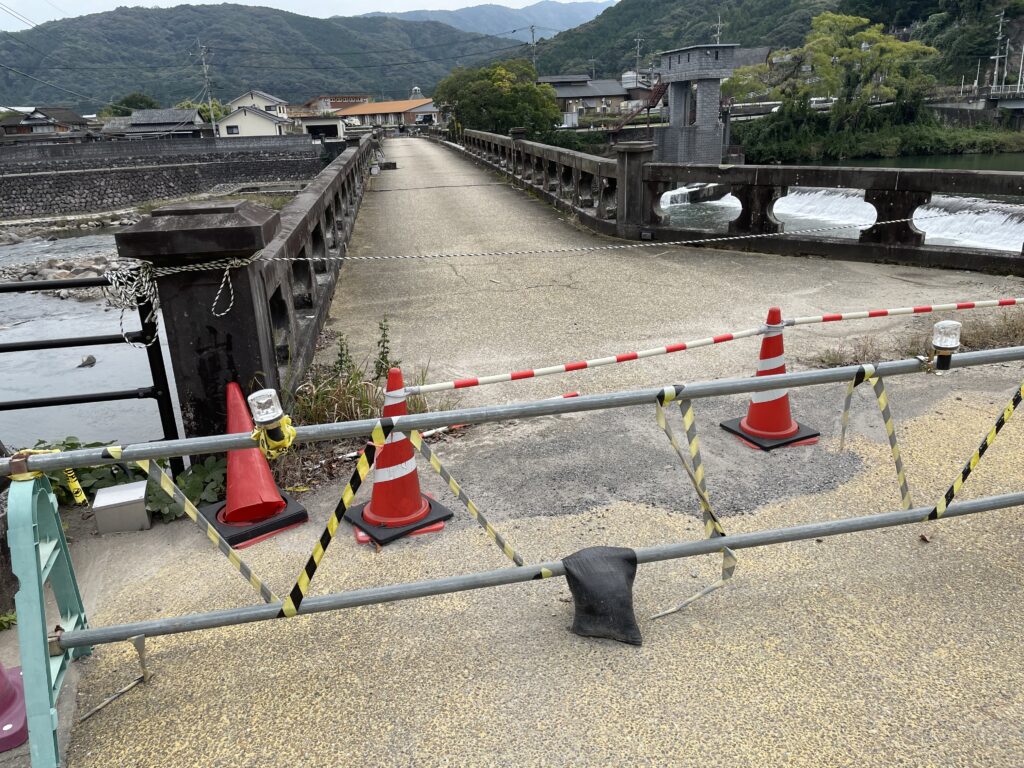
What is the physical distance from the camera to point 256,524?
3.69 m

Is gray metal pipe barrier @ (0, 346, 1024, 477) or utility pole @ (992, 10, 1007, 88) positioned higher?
utility pole @ (992, 10, 1007, 88)

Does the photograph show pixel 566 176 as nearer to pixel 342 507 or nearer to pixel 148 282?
pixel 148 282

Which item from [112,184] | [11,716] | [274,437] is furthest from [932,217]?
[112,184]

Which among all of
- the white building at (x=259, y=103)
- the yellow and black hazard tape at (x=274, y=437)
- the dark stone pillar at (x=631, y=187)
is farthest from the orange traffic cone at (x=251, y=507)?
the white building at (x=259, y=103)

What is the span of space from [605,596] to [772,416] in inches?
85.3

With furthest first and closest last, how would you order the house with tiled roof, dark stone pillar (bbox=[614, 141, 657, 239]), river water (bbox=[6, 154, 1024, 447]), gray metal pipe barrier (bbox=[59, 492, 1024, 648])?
the house with tiled roof → dark stone pillar (bbox=[614, 141, 657, 239]) → river water (bbox=[6, 154, 1024, 447]) → gray metal pipe barrier (bbox=[59, 492, 1024, 648])

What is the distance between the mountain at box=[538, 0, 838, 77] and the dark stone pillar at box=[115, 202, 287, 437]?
138961mm

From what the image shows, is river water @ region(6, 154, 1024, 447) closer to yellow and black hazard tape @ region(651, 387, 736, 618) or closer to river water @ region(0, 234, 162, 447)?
river water @ region(0, 234, 162, 447)

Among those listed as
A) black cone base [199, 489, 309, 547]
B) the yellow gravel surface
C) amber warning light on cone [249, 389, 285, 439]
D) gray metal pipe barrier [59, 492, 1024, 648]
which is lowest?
the yellow gravel surface

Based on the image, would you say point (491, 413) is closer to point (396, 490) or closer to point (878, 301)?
point (396, 490)

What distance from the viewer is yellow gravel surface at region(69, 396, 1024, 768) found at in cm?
233

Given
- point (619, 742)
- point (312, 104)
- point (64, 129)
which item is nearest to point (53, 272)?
point (619, 742)

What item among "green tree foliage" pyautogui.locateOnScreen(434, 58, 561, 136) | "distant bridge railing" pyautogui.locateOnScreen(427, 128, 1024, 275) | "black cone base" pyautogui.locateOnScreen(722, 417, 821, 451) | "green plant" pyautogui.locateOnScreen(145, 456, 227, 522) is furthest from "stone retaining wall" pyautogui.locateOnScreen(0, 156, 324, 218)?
"black cone base" pyautogui.locateOnScreen(722, 417, 821, 451)

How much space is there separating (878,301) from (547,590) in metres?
5.72
